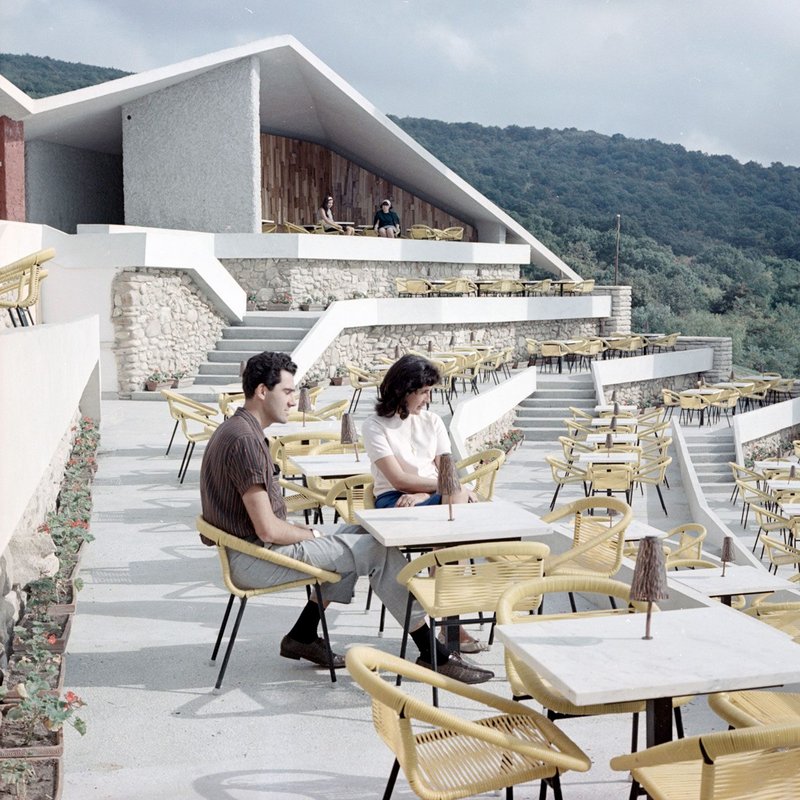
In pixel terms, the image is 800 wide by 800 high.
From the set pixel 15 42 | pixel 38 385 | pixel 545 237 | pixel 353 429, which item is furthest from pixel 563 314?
pixel 15 42

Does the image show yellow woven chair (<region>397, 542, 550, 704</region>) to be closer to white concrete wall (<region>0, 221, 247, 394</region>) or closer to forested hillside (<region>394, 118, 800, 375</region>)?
white concrete wall (<region>0, 221, 247, 394</region>)

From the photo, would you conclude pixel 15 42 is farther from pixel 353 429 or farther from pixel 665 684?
pixel 665 684

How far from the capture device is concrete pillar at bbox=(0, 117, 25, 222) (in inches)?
591

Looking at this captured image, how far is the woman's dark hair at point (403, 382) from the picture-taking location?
4.73m

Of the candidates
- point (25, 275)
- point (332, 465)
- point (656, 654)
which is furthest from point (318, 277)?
point (656, 654)

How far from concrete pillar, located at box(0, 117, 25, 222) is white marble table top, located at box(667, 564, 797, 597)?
38.5 ft

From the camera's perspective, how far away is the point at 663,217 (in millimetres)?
63031

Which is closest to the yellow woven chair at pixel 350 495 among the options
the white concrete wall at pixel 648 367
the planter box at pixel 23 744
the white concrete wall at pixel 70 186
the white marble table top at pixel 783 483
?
the planter box at pixel 23 744

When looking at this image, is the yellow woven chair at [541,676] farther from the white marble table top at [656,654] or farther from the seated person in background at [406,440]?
the seated person in background at [406,440]

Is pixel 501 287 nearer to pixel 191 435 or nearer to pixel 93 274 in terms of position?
pixel 93 274

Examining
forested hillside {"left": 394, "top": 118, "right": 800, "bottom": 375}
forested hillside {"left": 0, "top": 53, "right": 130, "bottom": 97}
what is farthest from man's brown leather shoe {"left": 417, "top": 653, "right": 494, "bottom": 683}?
forested hillside {"left": 394, "top": 118, "right": 800, "bottom": 375}

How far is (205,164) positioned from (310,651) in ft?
58.5

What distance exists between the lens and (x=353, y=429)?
5797 mm

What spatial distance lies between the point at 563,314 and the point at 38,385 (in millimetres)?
22028
